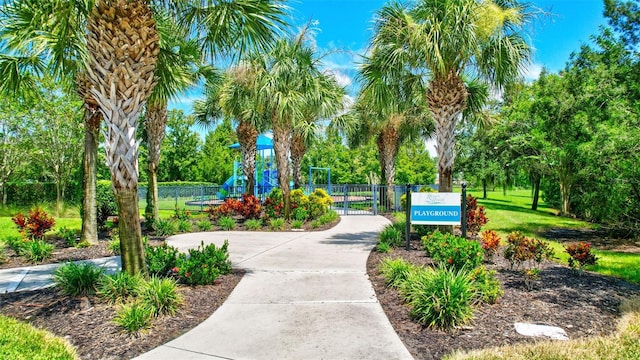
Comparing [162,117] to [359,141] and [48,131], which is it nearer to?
[48,131]

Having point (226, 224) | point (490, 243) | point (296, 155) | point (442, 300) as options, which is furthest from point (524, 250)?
point (296, 155)

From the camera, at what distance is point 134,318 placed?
14.1ft

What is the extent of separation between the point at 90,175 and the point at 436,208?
8.08m

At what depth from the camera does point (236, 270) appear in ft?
23.6

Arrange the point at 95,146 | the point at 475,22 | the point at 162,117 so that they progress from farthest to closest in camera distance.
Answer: the point at 162,117
the point at 95,146
the point at 475,22

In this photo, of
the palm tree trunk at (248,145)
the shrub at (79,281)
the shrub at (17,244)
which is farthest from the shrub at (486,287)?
the palm tree trunk at (248,145)

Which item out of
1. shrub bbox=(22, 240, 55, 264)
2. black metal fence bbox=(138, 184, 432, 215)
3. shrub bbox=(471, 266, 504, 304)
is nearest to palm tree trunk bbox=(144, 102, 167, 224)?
shrub bbox=(22, 240, 55, 264)

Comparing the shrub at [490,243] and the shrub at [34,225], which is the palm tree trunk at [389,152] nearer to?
the shrub at [490,243]

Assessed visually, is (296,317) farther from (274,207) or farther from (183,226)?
(274,207)

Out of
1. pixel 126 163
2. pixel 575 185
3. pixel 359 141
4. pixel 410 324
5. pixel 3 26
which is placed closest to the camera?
pixel 410 324

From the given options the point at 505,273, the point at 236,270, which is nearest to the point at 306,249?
the point at 236,270

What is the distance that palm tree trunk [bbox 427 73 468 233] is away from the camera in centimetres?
962

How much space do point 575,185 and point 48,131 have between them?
2552 cm

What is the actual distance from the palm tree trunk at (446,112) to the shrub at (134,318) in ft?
24.1
